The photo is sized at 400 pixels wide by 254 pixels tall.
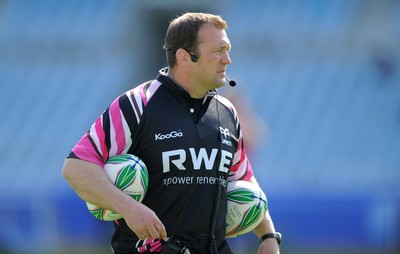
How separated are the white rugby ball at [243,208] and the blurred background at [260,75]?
26.2ft

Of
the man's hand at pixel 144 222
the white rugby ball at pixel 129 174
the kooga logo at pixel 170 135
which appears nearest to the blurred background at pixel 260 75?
the kooga logo at pixel 170 135

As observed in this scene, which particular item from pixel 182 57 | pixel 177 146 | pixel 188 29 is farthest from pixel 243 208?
pixel 188 29

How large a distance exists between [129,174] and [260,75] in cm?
1135

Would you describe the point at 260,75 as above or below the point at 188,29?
below

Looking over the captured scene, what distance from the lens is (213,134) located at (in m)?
5.04

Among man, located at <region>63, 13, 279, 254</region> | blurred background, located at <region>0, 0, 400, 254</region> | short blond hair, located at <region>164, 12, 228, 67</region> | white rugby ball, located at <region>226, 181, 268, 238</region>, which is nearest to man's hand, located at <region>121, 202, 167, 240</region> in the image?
man, located at <region>63, 13, 279, 254</region>

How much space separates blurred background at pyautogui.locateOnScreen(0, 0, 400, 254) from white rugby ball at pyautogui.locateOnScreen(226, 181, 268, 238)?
7.97 meters

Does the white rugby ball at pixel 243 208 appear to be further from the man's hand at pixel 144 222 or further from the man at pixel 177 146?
the man's hand at pixel 144 222

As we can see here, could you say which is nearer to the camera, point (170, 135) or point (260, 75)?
point (170, 135)

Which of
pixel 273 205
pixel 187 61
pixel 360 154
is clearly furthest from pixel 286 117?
A: pixel 187 61

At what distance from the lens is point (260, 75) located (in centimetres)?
1590

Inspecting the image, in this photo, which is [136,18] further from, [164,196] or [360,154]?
[164,196]

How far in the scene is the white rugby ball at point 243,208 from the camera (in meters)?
5.15

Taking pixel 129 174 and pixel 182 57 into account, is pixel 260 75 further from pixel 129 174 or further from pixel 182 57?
pixel 129 174
